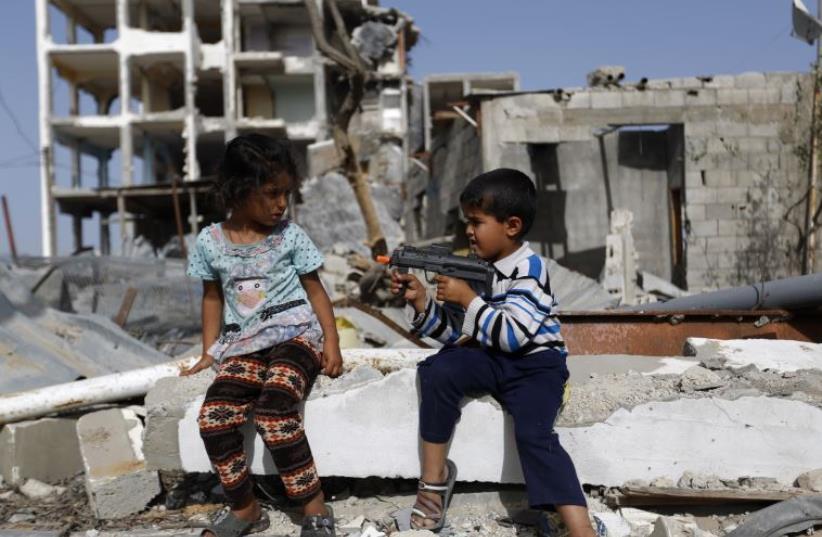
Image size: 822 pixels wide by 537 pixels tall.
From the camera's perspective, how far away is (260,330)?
282cm

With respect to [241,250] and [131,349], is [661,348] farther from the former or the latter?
[131,349]

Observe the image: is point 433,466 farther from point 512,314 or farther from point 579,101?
point 579,101

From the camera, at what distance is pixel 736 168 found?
34.4ft

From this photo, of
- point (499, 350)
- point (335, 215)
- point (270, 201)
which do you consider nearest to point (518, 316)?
point (499, 350)

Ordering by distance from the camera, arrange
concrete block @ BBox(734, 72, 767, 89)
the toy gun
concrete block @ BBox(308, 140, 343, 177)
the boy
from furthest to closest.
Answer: concrete block @ BBox(308, 140, 343, 177)
concrete block @ BBox(734, 72, 767, 89)
the toy gun
the boy

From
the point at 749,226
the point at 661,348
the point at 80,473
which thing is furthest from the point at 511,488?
the point at 749,226

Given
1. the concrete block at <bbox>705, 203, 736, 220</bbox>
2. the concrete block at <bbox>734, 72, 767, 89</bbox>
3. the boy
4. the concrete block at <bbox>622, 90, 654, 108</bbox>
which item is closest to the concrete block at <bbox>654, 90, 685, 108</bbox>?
the concrete block at <bbox>622, 90, 654, 108</bbox>

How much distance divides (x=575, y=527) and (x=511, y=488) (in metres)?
0.53

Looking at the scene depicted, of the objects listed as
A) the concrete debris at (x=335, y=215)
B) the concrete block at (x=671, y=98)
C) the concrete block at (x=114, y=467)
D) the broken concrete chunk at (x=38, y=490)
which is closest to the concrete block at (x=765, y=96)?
the concrete block at (x=671, y=98)

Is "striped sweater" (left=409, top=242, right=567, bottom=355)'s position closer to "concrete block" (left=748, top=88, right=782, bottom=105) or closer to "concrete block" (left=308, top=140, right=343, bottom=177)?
"concrete block" (left=748, top=88, right=782, bottom=105)

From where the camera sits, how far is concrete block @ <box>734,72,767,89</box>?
34.1ft

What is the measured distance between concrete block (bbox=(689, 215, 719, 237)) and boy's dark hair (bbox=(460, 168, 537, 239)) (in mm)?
8756

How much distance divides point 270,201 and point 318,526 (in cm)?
126

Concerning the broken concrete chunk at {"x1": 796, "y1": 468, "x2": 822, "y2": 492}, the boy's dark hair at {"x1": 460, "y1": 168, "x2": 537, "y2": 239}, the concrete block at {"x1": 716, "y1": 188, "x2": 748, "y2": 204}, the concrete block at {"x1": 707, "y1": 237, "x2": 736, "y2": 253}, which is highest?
the concrete block at {"x1": 716, "y1": 188, "x2": 748, "y2": 204}
